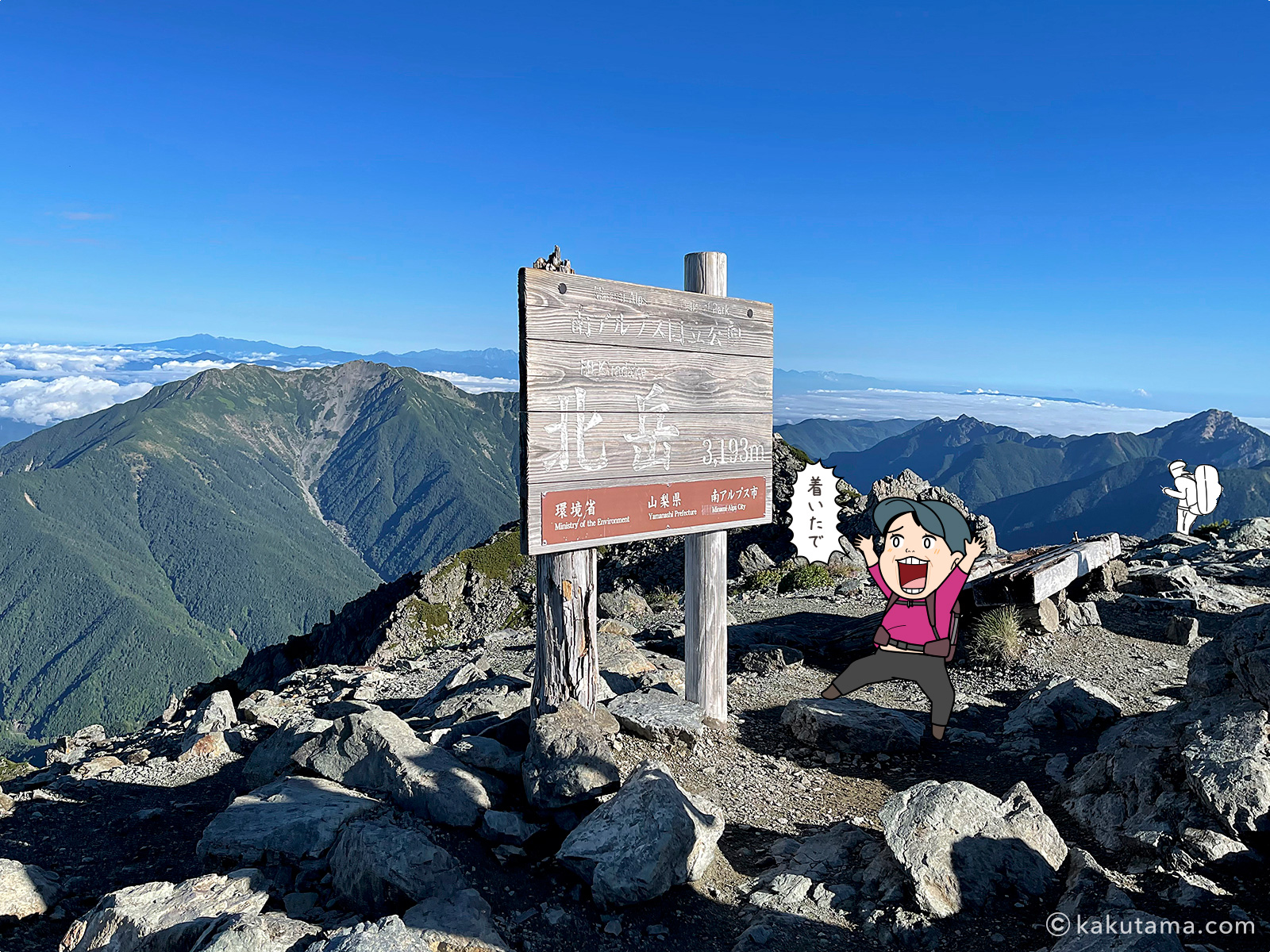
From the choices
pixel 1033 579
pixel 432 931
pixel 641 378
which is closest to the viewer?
pixel 432 931

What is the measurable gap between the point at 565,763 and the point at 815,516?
718 centimetres

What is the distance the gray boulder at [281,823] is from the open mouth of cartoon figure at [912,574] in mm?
6369

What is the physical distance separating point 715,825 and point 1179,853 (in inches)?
138

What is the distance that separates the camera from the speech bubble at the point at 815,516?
13016 millimetres

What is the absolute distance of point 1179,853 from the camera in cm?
593

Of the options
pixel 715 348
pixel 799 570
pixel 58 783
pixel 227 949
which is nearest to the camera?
pixel 227 949

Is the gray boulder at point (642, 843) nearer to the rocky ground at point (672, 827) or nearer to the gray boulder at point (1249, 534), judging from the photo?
the rocky ground at point (672, 827)

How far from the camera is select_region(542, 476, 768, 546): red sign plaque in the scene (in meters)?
7.66

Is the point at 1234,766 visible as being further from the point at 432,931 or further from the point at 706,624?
the point at 432,931

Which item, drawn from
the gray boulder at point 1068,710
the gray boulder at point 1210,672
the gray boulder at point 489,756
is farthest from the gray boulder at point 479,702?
the gray boulder at point 1210,672

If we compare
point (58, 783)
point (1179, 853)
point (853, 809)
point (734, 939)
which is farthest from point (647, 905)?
point (58, 783)

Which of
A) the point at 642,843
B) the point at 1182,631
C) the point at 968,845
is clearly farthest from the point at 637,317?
the point at 1182,631

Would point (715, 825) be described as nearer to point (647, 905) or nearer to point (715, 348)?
point (647, 905)

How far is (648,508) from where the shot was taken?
8.35 meters
